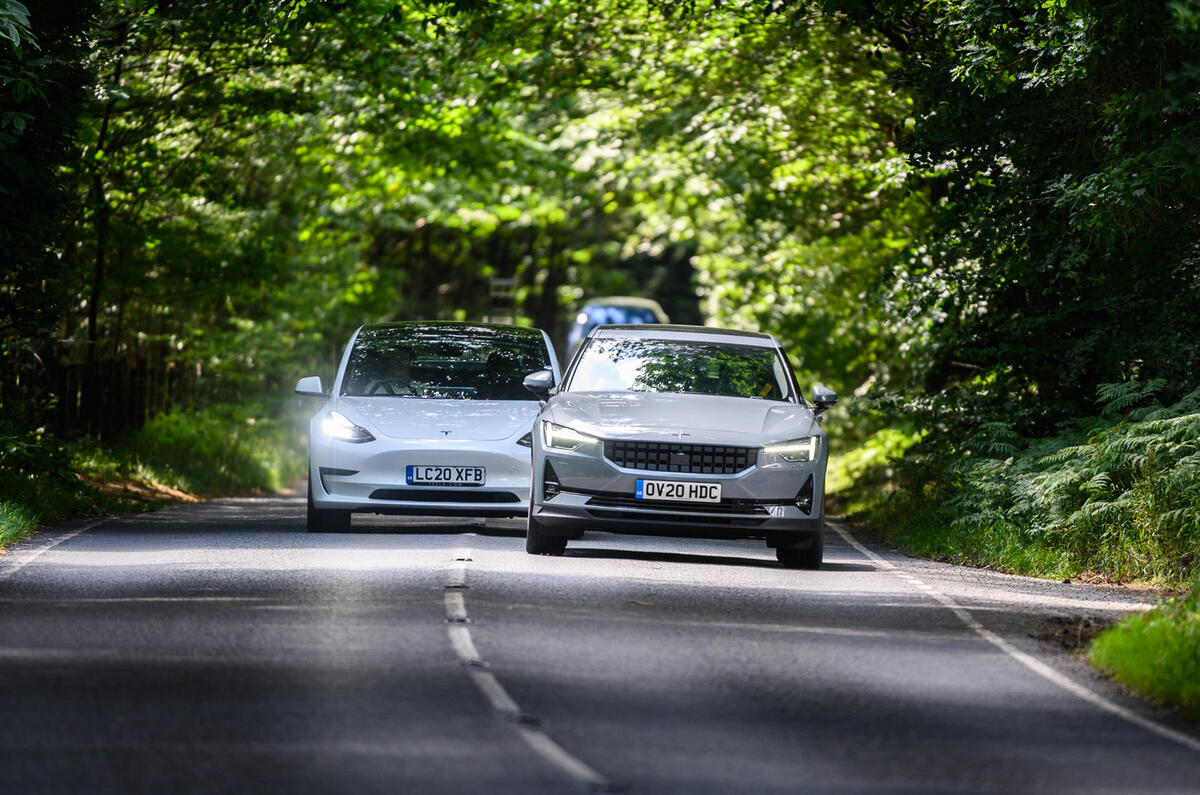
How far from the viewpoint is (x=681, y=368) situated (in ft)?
47.5

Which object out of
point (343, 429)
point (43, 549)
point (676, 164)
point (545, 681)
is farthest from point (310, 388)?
point (676, 164)

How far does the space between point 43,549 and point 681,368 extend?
5.14 meters

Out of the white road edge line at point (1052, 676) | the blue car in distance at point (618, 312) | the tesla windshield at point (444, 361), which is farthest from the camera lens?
the blue car in distance at point (618, 312)

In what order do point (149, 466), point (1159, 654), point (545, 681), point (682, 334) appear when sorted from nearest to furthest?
point (545, 681)
point (1159, 654)
point (682, 334)
point (149, 466)

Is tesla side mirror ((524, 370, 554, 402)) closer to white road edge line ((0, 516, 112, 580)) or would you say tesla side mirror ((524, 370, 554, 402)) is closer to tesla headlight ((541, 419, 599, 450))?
tesla headlight ((541, 419, 599, 450))

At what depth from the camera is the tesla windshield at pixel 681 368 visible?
14234 mm

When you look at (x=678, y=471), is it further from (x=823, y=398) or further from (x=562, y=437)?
(x=823, y=398)

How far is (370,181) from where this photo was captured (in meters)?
35.9

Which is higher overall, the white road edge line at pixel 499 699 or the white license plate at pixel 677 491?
the white license plate at pixel 677 491

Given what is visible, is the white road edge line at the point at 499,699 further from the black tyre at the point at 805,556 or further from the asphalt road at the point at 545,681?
the black tyre at the point at 805,556

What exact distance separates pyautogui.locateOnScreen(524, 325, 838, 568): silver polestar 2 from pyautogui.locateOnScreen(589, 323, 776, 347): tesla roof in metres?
1.18

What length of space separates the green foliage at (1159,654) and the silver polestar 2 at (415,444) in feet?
19.4

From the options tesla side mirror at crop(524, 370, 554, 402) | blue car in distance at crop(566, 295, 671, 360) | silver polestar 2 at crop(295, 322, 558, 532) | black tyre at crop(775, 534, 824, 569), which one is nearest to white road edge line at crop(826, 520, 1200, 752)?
black tyre at crop(775, 534, 824, 569)

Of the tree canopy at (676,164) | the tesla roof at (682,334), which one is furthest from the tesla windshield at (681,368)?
the tree canopy at (676,164)
